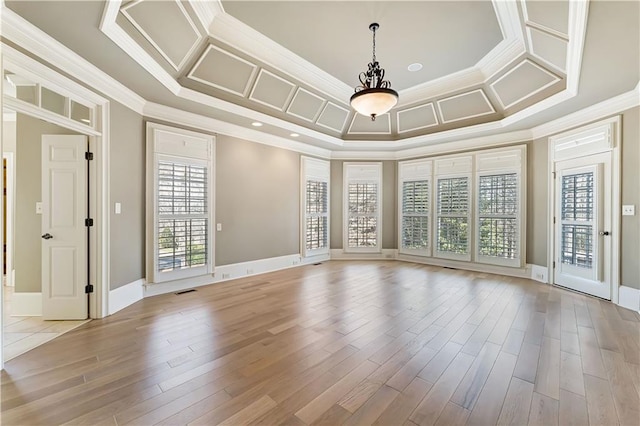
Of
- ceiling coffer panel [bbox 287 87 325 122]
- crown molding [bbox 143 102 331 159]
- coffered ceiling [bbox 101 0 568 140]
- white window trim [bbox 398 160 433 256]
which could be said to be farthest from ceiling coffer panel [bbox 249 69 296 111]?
white window trim [bbox 398 160 433 256]

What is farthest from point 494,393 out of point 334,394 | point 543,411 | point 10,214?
point 10,214

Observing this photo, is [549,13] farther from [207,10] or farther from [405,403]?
[405,403]

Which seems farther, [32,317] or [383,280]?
[383,280]

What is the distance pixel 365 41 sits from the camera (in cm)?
389

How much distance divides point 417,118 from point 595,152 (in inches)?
117

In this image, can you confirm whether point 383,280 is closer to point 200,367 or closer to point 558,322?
point 558,322

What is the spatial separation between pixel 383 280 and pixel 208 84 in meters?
4.39

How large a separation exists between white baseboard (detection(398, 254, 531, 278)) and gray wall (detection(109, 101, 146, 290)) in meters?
5.74

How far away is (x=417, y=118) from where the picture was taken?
19.8ft

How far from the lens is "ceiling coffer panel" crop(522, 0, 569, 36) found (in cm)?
268

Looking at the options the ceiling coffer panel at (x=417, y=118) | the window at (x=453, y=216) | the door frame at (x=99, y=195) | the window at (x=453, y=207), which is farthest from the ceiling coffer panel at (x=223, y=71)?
the window at (x=453, y=216)

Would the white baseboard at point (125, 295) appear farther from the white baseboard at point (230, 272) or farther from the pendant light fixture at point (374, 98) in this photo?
the pendant light fixture at point (374, 98)

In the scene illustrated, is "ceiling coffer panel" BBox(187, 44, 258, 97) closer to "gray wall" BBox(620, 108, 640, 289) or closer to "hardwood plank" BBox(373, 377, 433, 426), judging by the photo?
"hardwood plank" BBox(373, 377, 433, 426)

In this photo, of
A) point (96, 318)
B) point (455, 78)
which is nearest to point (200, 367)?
point (96, 318)
